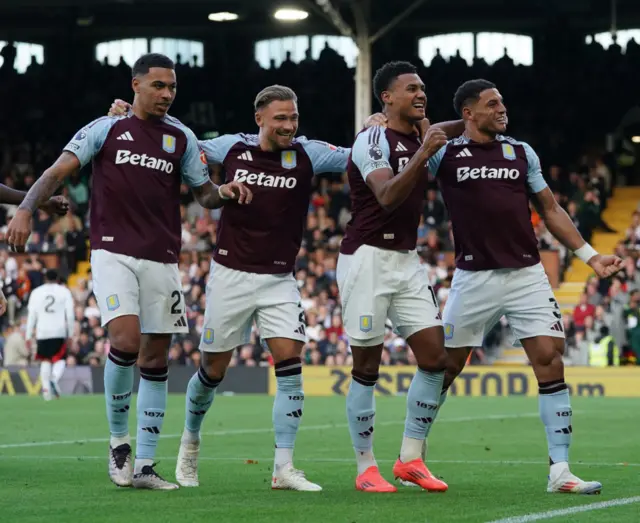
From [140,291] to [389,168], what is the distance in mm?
1697

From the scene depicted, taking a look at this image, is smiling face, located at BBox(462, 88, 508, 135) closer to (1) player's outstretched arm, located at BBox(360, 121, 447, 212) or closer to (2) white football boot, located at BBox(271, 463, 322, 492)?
(1) player's outstretched arm, located at BBox(360, 121, 447, 212)

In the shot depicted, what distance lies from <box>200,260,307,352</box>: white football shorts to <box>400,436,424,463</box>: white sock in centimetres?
92

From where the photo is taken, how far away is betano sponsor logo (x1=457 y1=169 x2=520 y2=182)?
29.3 ft

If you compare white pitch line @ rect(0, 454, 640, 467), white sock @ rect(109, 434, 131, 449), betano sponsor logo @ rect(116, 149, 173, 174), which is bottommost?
white pitch line @ rect(0, 454, 640, 467)

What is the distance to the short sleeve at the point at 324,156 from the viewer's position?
9.23m

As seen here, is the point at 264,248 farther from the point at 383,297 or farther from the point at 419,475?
the point at 419,475

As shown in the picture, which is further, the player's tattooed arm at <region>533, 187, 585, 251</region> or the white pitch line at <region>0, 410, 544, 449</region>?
the white pitch line at <region>0, 410, 544, 449</region>

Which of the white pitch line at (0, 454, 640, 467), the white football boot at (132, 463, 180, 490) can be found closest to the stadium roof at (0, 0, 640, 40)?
the white pitch line at (0, 454, 640, 467)

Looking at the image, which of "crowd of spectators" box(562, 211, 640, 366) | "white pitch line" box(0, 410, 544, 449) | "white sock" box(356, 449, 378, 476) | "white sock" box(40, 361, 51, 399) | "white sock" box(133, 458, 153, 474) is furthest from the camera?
"crowd of spectators" box(562, 211, 640, 366)

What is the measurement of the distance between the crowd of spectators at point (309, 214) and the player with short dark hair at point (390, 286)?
52.3ft

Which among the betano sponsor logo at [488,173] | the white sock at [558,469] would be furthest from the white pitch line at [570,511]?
the betano sponsor logo at [488,173]

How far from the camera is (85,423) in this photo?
53.4ft

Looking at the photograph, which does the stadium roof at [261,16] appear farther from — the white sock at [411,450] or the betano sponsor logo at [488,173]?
the white sock at [411,450]

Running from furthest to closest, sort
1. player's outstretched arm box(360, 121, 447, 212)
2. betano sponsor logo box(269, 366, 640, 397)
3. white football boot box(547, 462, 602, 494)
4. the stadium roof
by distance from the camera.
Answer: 1. the stadium roof
2. betano sponsor logo box(269, 366, 640, 397)
3. white football boot box(547, 462, 602, 494)
4. player's outstretched arm box(360, 121, 447, 212)
